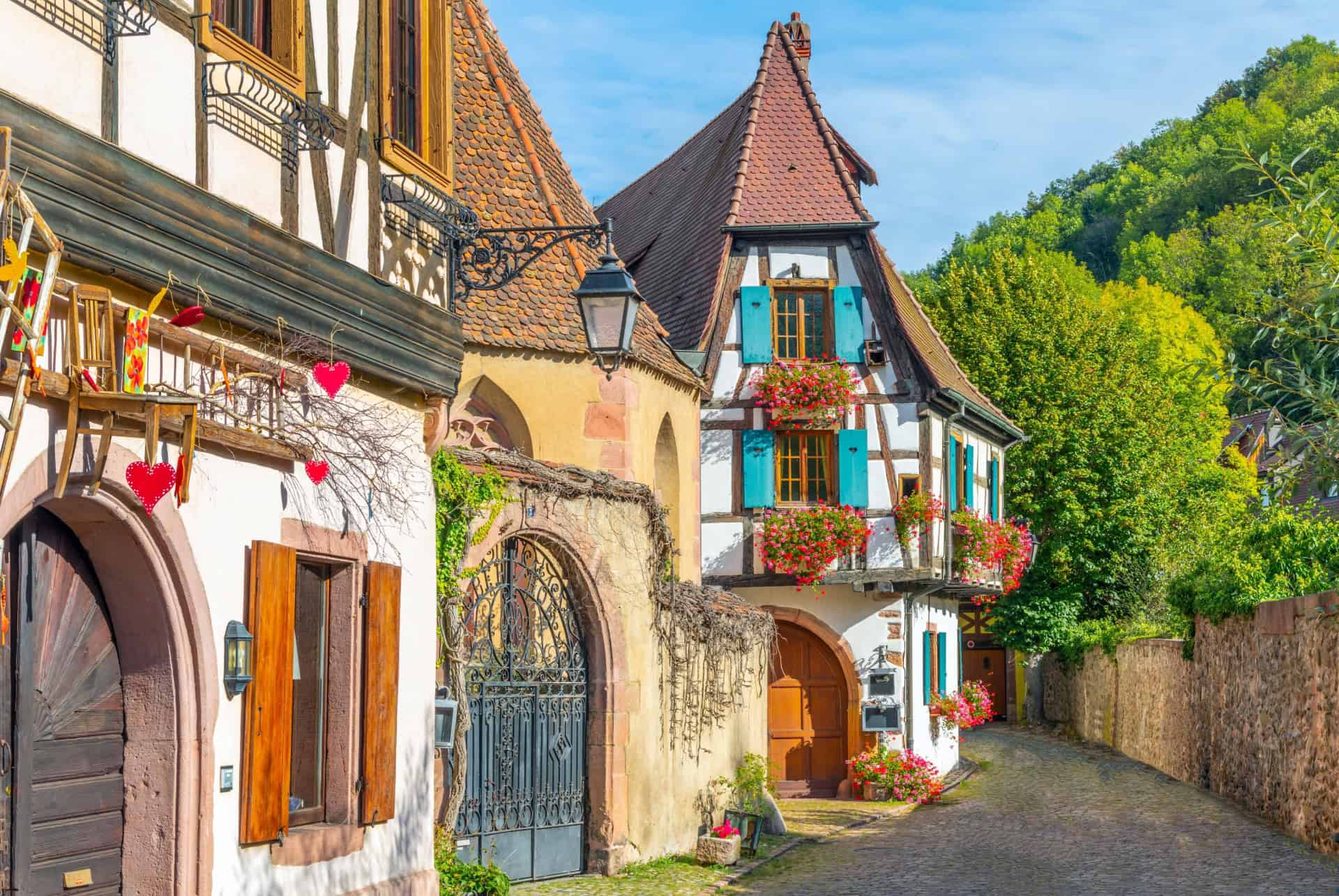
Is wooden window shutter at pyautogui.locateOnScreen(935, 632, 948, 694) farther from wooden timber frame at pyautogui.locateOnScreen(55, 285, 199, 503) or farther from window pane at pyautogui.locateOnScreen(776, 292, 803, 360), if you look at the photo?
wooden timber frame at pyautogui.locateOnScreen(55, 285, 199, 503)

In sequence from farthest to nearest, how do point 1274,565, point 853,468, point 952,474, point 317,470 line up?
point 952,474 < point 853,468 < point 1274,565 < point 317,470

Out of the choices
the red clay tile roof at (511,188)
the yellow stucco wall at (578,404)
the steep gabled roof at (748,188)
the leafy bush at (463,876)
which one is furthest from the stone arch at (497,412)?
the leafy bush at (463,876)

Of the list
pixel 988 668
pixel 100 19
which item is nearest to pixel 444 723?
pixel 100 19

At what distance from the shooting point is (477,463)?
11289mm

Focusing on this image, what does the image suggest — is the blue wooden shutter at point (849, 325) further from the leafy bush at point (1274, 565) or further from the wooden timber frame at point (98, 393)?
the wooden timber frame at point (98, 393)

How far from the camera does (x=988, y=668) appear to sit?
40.2 meters

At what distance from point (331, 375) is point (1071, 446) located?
92.8 ft

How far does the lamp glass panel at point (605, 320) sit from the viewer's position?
1055 cm

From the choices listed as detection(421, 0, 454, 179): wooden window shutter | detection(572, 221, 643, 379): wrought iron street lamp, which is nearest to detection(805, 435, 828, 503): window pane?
detection(572, 221, 643, 379): wrought iron street lamp

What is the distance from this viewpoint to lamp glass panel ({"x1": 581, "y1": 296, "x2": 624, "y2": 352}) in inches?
415

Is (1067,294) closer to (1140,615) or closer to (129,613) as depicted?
(1140,615)

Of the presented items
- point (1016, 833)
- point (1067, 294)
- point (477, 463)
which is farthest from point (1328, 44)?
point (477, 463)

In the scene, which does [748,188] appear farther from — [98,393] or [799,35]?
[98,393]

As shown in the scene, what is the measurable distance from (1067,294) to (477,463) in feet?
88.9
